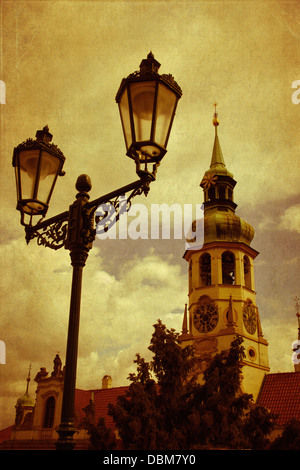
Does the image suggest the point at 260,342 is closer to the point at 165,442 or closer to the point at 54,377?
the point at 54,377

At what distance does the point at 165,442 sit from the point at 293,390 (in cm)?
1506

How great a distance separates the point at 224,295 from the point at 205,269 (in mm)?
2431

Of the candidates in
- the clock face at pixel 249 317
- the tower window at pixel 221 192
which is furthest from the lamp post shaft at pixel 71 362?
the tower window at pixel 221 192

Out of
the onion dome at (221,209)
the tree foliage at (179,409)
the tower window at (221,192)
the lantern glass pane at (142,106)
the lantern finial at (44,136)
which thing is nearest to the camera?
the lantern glass pane at (142,106)

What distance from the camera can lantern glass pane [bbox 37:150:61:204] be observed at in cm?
535

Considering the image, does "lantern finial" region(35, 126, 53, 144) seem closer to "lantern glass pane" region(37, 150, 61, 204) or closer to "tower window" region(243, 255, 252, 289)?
"lantern glass pane" region(37, 150, 61, 204)

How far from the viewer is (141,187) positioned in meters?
4.84

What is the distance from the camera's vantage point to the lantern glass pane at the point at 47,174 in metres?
5.35

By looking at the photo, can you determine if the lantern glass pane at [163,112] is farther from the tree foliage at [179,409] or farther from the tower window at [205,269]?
the tower window at [205,269]

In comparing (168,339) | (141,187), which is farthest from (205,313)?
(141,187)

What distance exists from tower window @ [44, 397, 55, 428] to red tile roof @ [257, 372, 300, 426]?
1200cm

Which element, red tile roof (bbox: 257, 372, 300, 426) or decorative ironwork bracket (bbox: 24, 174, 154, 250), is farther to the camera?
red tile roof (bbox: 257, 372, 300, 426)

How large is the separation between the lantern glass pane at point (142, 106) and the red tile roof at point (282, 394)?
78.6ft

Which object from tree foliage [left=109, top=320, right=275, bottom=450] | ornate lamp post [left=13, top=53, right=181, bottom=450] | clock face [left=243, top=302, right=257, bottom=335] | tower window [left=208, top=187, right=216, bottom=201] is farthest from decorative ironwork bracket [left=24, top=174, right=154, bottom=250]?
tower window [left=208, top=187, right=216, bottom=201]
